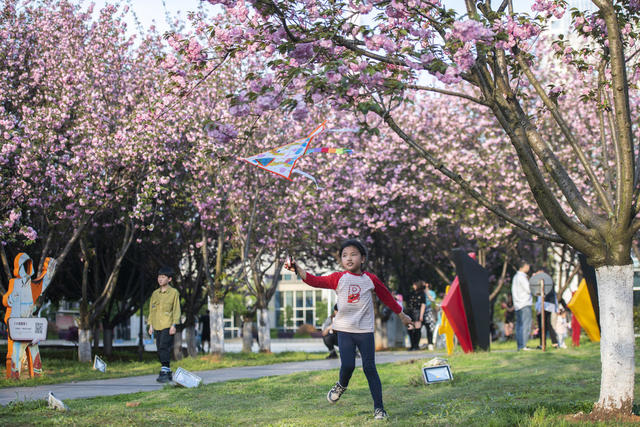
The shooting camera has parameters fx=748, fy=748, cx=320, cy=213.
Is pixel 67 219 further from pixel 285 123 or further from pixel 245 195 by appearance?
pixel 285 123

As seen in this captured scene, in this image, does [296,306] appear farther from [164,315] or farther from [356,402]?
[356,402]

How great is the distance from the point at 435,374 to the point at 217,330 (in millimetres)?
11026

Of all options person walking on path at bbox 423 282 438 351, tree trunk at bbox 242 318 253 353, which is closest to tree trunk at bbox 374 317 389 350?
person walking on path at bbox 423 282 438 351

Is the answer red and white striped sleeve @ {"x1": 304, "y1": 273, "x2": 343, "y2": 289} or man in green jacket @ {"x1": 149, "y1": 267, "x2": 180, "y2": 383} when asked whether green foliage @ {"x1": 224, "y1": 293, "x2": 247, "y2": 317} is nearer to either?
man in green jacket @ {"x1": 149, "y1": 267, "x2": 180, "y2": 383}

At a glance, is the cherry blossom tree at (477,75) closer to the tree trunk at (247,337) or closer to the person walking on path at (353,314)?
the person walking on path at (353,314)

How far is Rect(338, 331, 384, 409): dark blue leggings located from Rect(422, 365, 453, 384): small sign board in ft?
9.48

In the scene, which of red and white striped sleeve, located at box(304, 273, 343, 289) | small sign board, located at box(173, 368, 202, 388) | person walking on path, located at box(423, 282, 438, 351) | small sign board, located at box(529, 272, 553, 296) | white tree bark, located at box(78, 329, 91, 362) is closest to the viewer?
red and white striped sleeve, located at box(304, 273, 343, 289)

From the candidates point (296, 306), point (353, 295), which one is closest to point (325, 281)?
point (353, 295)

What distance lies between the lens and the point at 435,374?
967cm

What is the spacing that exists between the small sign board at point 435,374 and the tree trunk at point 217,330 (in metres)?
10.7

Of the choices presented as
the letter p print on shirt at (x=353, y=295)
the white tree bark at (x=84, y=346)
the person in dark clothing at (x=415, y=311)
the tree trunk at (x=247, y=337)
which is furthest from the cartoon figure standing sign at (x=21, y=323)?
the person in dark clothing at (x=415, y=311)

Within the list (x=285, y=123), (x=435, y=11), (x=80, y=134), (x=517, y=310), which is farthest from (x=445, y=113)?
(x=435, y=11)

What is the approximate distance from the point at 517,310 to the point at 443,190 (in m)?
9.63

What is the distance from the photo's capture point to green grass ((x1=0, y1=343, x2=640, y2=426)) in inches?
258
